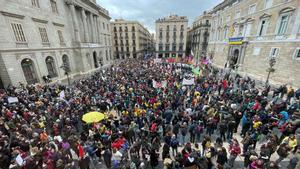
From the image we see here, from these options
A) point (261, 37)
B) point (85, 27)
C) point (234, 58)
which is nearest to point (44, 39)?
point (85, 27)

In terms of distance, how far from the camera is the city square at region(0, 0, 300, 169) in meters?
5.59

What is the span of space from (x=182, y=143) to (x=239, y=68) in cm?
2299

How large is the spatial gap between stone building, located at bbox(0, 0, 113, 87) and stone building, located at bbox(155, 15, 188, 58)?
85.8ft

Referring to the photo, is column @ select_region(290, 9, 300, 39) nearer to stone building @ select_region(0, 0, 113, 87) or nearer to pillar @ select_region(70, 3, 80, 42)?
stone building @ select_region(0, 0, 113, 87)

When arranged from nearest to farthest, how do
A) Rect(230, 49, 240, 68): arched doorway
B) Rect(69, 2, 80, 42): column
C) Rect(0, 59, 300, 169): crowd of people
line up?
Rect(0, 59, 300, 169): crowd of people, Rect(69, 2, 80, 42): column, Rect(230, 49, 240, 68): arched doorway

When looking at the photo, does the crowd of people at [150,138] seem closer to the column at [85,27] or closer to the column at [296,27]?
the column at [296,27]

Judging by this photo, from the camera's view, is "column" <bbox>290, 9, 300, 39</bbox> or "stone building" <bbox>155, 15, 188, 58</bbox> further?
"stone building" <bbox>155, 15, 188, 58</bbox>

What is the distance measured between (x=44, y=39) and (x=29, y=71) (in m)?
5.07

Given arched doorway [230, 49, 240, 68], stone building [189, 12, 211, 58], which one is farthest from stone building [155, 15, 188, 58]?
arched doorway [230, 49, 240, 68]

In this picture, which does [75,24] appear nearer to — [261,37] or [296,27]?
[261,37]

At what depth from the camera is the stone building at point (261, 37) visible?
14.7 meters

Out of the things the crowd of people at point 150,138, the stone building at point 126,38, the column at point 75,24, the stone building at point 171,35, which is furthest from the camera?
the stone building at point 126,38

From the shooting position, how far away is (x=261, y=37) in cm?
1916

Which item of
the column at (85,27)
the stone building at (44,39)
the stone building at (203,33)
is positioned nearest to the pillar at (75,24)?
the stone building at (44,39)
